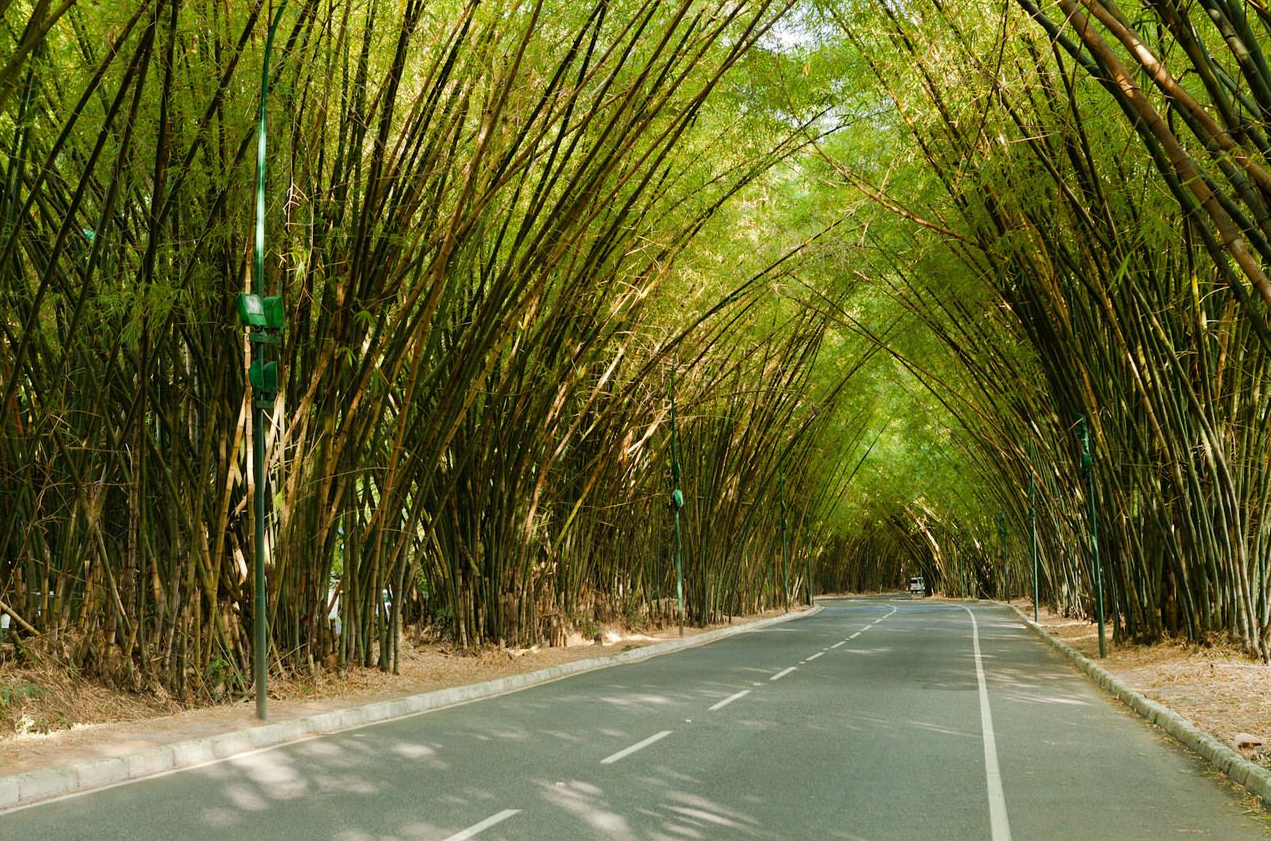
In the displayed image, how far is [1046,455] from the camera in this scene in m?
16.7

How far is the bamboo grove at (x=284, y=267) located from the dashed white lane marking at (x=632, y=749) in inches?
131

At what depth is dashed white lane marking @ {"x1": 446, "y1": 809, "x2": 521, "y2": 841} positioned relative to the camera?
447 cm

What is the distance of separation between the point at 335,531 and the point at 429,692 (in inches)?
61.0

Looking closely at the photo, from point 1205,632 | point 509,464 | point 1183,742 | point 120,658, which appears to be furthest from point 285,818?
point 1205,632

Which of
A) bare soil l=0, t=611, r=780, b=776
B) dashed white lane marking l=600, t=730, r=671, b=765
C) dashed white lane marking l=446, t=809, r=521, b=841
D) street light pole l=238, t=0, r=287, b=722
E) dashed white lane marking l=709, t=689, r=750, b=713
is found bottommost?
dashed white lane marking l=446, t=809, r=521, b=841

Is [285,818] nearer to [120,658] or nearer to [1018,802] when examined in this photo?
[1018,802]

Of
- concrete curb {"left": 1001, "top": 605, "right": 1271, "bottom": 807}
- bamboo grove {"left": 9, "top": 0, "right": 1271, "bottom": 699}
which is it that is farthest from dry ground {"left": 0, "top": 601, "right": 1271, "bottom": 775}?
bamboo grove {"left": 9, "top": 0, "right": 1271, "bottom": 699}

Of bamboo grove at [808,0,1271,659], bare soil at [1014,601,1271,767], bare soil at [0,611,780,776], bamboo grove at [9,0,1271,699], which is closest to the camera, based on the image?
bare soil at [0,611,780,776]

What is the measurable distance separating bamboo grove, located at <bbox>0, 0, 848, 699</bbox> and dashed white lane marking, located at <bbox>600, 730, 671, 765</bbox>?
3.32 m

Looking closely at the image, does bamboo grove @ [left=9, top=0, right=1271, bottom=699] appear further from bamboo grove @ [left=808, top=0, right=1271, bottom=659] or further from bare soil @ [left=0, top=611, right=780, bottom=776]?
bare soil @ [left=0, top=611, right=780, bottom=776]

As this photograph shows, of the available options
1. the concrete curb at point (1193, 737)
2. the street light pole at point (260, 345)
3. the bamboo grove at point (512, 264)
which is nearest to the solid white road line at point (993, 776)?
the concrete curb at point (1193, 737)

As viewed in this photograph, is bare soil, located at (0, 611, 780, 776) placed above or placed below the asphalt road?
above

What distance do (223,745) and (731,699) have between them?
413cm

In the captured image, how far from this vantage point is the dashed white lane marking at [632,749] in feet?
20.4
